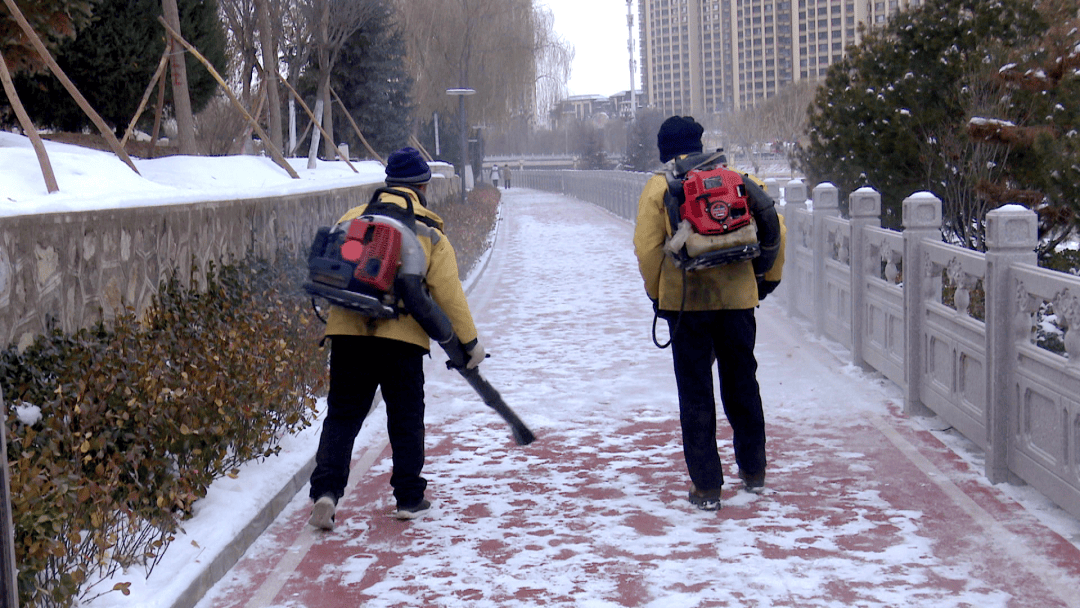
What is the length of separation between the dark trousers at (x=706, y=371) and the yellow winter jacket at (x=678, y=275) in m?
0.08

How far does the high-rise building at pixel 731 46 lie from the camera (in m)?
136

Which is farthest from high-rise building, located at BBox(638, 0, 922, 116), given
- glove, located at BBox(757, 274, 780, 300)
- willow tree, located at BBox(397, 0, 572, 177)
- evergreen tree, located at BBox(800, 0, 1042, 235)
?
glove, located at BBox(757, 274, 780, 300)

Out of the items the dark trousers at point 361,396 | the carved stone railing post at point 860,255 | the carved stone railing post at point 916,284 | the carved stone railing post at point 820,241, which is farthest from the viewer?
the carved stone railing post at point 820,241

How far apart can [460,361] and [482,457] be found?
1.62m

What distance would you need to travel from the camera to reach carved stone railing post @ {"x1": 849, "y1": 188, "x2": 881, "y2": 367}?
9672 mm

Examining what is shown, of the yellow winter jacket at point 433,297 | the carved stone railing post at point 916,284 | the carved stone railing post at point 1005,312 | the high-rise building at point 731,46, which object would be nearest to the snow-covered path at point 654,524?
the carved stone railing post at point 916,284

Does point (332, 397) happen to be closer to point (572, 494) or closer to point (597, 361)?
point (572, 494)

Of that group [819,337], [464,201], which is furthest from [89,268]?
[464,201]

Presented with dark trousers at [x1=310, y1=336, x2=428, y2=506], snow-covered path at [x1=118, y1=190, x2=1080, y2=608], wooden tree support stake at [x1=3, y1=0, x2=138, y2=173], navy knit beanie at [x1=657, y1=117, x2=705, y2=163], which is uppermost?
wooden tree support stake at [x1=3, y1=0, x2=138, y2=173]

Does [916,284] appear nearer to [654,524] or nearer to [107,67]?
[654,524]

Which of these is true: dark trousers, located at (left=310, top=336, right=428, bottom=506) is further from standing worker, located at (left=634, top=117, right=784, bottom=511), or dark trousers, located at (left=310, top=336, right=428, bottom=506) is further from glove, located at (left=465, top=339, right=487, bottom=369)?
standing worker, located at (left=634, top=117, right=784, bottom=511)

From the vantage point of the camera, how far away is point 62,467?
15.4 feet

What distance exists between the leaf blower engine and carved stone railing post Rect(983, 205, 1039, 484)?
113 inches

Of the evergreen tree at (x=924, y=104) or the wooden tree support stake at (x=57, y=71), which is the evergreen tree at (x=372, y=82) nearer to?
the evergreen tree at (x=924, y=104)
